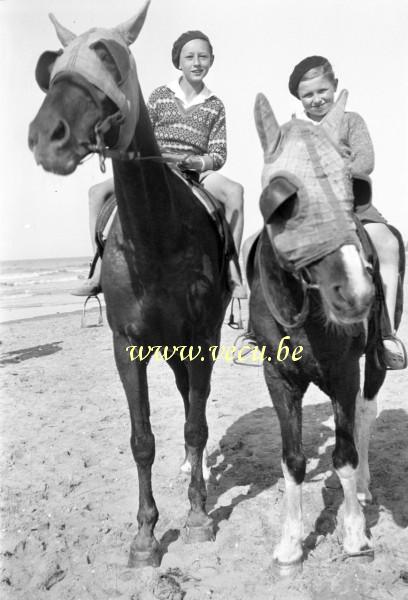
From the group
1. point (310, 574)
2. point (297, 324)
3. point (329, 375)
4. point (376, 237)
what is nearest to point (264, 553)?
point (310, 574)

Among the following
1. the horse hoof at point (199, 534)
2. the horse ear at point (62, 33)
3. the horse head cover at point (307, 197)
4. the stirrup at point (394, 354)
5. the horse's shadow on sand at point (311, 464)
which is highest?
the horse ear at point (62, 33)

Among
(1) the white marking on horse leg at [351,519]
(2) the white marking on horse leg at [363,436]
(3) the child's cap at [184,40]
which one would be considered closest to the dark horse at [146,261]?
(1) the white marking on horse leg at [351,519]

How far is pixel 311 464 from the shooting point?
5410 mm

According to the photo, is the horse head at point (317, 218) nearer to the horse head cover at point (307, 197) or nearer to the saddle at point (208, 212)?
the horse head cover at point (307, 197)

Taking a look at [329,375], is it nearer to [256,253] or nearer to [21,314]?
[256,253]

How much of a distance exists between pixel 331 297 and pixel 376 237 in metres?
1.83

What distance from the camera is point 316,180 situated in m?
2.69

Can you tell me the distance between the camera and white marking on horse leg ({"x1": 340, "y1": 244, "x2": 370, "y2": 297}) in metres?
2.51

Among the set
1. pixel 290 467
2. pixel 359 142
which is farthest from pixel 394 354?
pixel 359 142

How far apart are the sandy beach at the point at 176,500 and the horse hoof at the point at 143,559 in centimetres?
5

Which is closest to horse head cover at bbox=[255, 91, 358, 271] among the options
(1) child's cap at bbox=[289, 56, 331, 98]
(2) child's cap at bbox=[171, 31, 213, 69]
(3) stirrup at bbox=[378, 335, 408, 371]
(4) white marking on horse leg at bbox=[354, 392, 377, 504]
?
(3) stirrup at bbox=[378, 335, 408, 371]

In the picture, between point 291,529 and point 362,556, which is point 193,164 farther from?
point 362,556

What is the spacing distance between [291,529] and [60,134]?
9.37ft

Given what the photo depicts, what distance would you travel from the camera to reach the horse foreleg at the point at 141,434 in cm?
399
